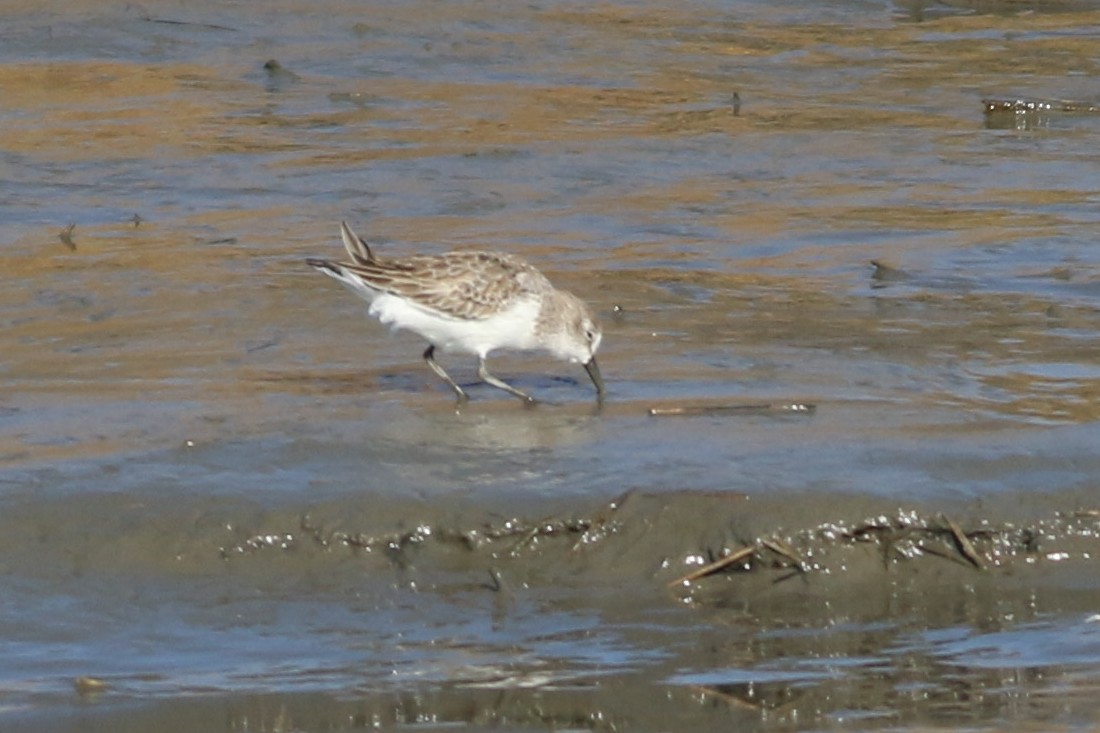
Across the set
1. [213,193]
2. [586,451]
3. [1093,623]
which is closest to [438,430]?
[586,451]

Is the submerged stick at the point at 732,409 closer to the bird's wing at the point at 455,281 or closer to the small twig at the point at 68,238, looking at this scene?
the bird's wing at the point at 455,281

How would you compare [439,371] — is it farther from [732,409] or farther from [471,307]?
[732,409]

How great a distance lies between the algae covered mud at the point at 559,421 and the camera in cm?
630

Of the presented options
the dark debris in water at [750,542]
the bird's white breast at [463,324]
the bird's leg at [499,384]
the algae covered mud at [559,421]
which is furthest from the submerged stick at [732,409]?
the dark debris in water at [750,542]

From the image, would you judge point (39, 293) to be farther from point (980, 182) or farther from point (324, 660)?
point (980, 182)

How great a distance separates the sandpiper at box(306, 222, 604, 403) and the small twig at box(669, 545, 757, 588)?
1.72 metres

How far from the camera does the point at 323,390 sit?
8680 mm

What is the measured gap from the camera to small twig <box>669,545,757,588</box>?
6.94m

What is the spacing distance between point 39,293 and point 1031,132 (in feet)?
23.5

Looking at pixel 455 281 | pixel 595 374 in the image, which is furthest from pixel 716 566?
pixel 455 281

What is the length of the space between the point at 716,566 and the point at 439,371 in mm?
2203

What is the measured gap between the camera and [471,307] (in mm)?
8562

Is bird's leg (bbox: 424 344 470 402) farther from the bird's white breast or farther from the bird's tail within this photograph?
the bird's tail

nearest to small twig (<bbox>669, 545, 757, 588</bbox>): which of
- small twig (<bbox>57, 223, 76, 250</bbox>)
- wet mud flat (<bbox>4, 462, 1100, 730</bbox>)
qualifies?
wet mud flat (<bbox>4, 462, 1100, 730</bbox>)
